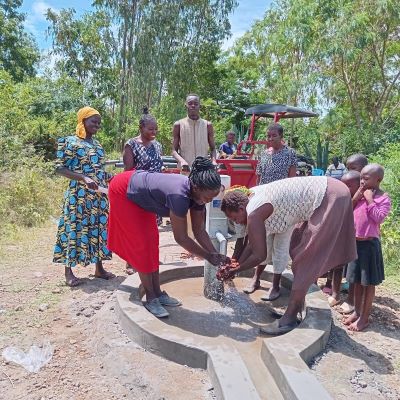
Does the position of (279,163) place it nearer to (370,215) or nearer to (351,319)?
(370,215)

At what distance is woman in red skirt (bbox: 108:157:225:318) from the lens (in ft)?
9.25

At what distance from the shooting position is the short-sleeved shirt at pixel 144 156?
4.15m

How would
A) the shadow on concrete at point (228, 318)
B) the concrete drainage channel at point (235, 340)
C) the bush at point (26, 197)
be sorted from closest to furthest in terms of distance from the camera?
1. the concrete drainage channel at point (235, 340)
2. the shadow on concrete at point (228, 318)
3. the bush at point (26, 197)

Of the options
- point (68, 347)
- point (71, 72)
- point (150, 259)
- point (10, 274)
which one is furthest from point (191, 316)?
point (71, 72)

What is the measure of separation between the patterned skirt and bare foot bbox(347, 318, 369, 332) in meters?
2.31

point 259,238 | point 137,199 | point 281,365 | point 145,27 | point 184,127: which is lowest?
point 281,365

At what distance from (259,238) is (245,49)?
1543 cm

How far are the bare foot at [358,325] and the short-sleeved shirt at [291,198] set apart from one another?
41.2 inches

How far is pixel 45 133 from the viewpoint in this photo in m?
10.4

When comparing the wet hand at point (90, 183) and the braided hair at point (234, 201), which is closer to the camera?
the braided hair at point (234, 201)

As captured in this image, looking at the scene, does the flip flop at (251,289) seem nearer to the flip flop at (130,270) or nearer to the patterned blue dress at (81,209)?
the flip flop at (130,270)

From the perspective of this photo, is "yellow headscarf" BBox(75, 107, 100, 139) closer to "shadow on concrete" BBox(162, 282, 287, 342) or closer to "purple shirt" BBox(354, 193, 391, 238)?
"shadow on concrete" BBox(162, 282, 287, 342)

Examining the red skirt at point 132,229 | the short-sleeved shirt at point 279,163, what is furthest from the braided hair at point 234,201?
the short-sleeved shirt at point 279,163

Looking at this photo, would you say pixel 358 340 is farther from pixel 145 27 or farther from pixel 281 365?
pixel 145 27
